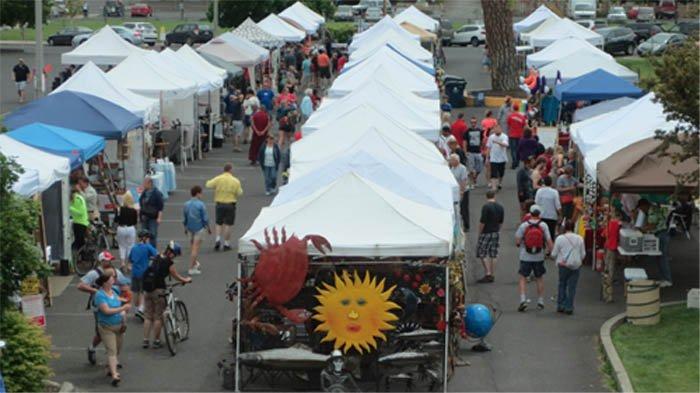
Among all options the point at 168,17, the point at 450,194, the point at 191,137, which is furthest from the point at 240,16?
the point at 450,194

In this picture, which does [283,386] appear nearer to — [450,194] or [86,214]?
[450,194]

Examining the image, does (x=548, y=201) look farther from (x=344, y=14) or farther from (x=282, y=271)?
(x=344, y=14)

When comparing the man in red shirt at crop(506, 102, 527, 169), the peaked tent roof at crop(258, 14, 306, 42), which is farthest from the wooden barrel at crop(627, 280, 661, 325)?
the peaked tent roof at crop(258, 14, 306, 42)

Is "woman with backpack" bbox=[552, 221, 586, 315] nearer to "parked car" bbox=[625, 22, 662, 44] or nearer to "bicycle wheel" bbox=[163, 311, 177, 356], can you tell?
"bicycle wheel" bbox=[163, 311, 177, 356]

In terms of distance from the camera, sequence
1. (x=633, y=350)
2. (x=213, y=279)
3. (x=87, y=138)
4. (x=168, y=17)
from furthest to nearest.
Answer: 1. (x=168, y=17)
2. (x=87, y=138)
3. (x=213, y=279)
4. (x=633, y=350)

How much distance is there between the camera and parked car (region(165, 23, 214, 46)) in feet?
220

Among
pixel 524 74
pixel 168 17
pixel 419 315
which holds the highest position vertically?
pixel 419 315

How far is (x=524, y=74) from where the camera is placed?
4959 centimetres

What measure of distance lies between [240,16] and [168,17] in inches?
876

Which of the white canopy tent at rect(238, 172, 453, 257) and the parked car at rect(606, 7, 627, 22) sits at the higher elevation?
the white canopy tent at rect(238, 172, 453, 257)

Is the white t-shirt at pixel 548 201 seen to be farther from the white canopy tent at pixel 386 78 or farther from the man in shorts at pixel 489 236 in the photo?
the white canopy tent at pixel 386 78

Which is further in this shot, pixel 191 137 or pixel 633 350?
→ pixel 191 137

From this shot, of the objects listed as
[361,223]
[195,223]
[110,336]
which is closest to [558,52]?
[195,223]

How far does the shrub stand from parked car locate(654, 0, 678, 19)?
74.4 metres
